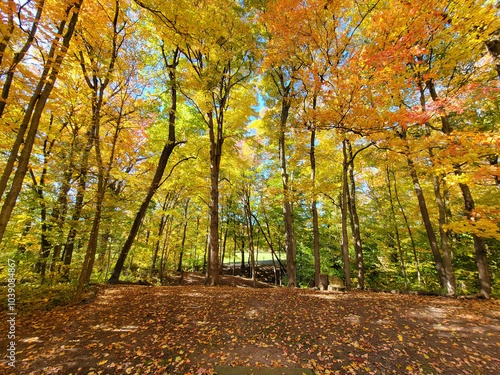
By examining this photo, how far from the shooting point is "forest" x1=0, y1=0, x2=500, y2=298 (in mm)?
5152

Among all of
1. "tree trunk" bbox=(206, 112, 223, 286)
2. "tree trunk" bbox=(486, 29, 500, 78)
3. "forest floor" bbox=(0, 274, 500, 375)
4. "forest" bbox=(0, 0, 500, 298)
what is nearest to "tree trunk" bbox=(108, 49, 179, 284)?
"forest" bbox=(0, 0, 500, 298)

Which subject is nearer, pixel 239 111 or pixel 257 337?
pixel 257 337

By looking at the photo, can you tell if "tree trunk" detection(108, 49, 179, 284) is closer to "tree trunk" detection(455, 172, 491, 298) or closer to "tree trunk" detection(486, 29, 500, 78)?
"tree trunk" detection(486, 29, 500, 78)

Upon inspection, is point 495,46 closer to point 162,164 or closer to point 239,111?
point 239,111

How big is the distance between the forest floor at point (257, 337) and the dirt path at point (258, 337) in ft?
→ 0.06

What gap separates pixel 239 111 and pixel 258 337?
9.53m

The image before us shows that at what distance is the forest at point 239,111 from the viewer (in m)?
5.15

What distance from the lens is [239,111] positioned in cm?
1027

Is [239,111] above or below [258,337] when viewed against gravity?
above

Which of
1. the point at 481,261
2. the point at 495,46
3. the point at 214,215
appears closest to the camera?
the point at 495,46

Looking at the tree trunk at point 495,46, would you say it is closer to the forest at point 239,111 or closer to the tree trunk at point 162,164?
the forest at point 239,111

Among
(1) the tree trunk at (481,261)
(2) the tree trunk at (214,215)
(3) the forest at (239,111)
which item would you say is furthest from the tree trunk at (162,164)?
→ (1) the tree trunk at (481,261)

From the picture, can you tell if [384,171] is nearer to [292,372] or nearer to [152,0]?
[292,372]

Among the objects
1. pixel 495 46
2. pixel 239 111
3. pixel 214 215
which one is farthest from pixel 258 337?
pixel 495 46
